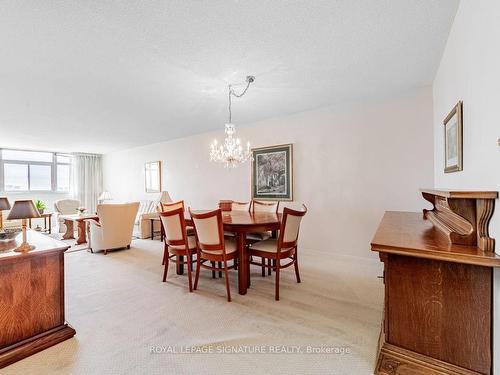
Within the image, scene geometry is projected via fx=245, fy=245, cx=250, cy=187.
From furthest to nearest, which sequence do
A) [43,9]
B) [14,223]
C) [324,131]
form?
1. [14,223]
2. [324,131]
3. [43,9]

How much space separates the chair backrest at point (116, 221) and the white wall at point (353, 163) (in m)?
2.03

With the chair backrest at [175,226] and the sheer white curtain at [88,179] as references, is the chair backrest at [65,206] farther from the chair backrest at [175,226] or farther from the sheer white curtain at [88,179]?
the chair backrest at [175,226]

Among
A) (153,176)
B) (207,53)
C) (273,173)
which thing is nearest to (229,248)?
(207,53)

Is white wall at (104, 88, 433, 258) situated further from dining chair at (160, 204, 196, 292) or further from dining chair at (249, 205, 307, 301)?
dining chair at (160, 204, 196, 292)

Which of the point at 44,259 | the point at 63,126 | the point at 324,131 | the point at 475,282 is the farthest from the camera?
the point at 63,126

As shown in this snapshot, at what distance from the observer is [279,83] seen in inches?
120

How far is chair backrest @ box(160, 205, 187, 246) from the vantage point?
2797 mm

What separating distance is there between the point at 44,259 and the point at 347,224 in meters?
3.67

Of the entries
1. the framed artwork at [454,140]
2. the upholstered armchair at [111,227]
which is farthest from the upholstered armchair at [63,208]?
the framed artwork at [454,140]

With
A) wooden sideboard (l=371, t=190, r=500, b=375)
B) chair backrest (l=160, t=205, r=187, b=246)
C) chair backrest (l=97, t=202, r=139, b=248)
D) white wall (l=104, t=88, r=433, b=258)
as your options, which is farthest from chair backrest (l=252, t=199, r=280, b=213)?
chair backrest (l=97, t=202, r=139, b=248)

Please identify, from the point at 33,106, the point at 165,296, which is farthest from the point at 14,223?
the point at 165,296

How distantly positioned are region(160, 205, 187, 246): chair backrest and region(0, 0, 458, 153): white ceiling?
1.58 metres

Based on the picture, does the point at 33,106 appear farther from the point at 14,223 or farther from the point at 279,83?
the point at 14,223

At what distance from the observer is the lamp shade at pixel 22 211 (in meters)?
1.83
